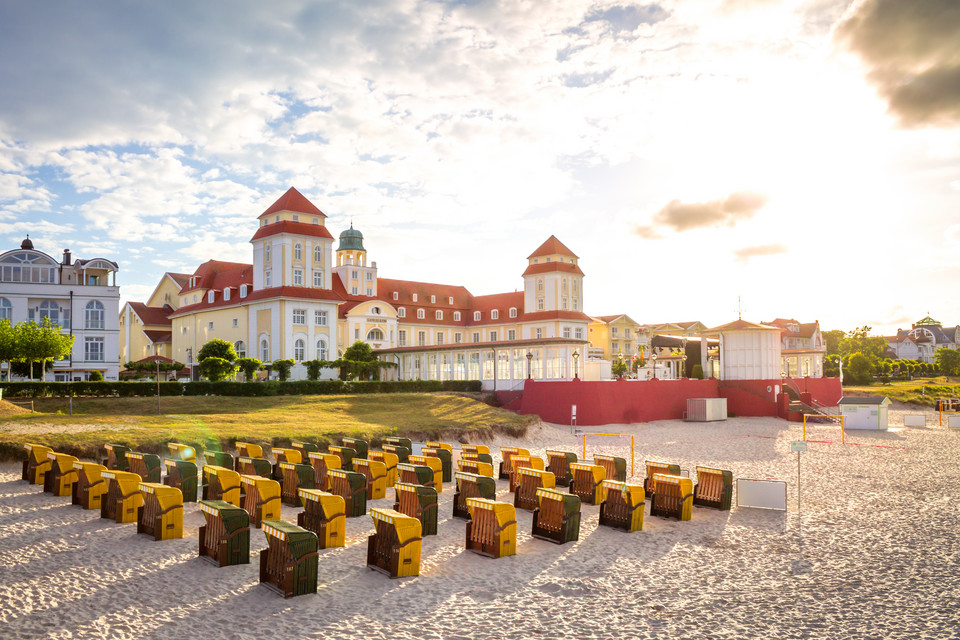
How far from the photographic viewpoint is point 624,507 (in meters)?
14.5

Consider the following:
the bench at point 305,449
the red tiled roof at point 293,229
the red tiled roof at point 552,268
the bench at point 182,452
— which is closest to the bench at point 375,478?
the bench at point 305,449

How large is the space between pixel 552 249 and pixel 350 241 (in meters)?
22.4

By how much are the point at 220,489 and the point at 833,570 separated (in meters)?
12.2

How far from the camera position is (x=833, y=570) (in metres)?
11.3

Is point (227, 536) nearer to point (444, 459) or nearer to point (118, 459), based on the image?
point (444, 459)

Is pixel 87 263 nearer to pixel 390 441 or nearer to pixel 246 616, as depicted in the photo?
pixel 390 441

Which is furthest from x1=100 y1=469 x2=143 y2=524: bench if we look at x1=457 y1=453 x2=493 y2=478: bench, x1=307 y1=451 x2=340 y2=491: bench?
x1=457 y1=453 x2=493 y2=478: bench

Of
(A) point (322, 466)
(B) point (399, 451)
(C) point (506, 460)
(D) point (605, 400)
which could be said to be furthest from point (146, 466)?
(D) point (605, 400)

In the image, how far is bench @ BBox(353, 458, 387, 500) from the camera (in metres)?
17.5

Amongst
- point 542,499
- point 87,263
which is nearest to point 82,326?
point 87,263

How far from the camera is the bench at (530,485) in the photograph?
1648 centimetres

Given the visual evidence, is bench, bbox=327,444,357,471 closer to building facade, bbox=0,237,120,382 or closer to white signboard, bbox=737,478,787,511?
white signboard, bbox=737,478,787,511

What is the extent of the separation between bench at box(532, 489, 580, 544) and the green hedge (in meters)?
30.8

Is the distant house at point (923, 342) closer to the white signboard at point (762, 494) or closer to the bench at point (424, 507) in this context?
the white signboard at point (762, 494)
